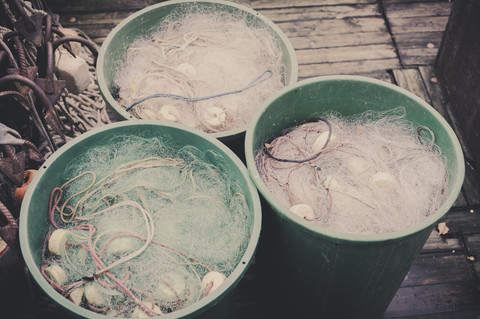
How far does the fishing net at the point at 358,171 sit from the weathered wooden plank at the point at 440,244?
869 mm

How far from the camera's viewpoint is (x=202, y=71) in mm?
2463

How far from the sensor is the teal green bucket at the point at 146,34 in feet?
7.06

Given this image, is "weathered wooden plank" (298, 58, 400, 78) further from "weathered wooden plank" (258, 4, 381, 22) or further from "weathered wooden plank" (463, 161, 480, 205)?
"weathered wooden plank" (463, 161, 480, 205)

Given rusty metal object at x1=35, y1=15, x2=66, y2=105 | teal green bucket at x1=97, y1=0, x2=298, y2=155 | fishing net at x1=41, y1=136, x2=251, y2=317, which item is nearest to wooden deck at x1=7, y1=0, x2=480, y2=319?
fishing net at x1=41, y1=136, x2=251, y2=317

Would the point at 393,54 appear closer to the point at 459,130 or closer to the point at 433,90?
the point at 433,90

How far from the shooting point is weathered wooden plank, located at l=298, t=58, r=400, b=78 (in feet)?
11.6

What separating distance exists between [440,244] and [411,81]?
1309mm

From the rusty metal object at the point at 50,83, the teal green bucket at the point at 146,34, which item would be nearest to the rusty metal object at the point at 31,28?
the rusty metal object at the point at 50,83

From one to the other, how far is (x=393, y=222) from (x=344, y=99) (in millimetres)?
621

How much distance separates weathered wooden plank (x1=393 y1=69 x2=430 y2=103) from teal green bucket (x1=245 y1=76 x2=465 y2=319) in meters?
1.43

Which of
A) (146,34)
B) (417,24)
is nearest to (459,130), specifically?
(417,24)

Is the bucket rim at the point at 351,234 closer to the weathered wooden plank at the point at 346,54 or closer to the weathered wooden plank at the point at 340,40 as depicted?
the weathered wooden plank at the point at 346,54

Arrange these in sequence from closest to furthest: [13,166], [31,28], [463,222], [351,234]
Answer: [351,234]
[13,166]
[31,28]
[463,222]

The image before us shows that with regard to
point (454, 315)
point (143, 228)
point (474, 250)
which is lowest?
point (454, 315)
